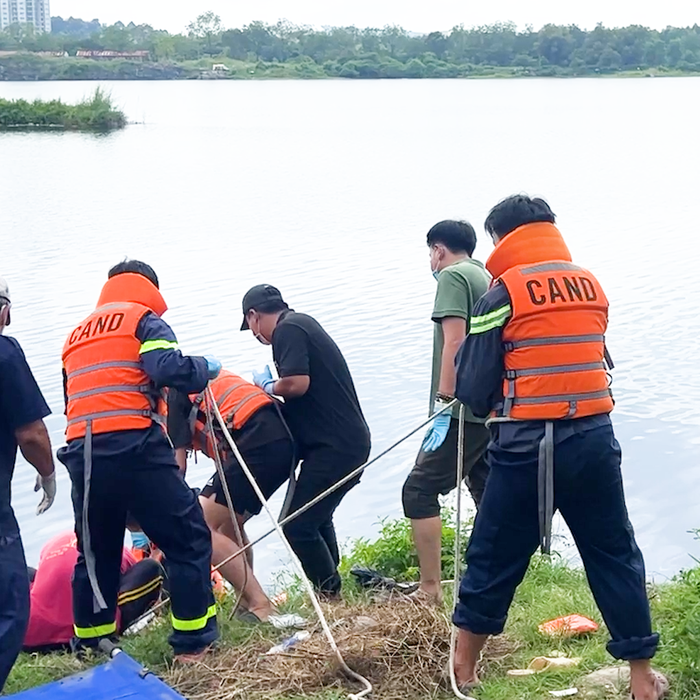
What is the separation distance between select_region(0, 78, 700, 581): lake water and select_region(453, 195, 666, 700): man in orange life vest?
386cm

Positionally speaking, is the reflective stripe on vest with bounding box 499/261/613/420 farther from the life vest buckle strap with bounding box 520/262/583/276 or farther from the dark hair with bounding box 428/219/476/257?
the dark hair with bounding box 428/219/476/257

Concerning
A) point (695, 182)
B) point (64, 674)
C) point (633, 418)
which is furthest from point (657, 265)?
point (64, 674)

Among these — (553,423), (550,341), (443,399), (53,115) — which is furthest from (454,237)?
(53,115)

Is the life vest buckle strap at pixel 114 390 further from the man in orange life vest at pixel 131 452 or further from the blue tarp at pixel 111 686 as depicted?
the blue tarp at pixel 111 686

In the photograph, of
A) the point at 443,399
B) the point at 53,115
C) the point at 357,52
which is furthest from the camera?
the point at 357,52

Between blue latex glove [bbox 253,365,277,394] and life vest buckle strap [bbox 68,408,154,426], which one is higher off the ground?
life vest buckle strap [bbox 68,408,154,426]

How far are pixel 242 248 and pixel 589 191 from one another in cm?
1081

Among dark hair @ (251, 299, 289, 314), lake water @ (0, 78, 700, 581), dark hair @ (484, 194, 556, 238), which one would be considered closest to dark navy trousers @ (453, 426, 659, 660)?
dark hair @ (484, 194, 556, 238)

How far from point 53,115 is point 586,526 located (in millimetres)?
51337

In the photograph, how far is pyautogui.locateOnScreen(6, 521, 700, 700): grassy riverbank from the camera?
185 inches

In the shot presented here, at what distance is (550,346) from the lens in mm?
4359

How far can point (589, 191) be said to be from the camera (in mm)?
28828

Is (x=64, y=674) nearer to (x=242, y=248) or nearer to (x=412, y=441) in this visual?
(x=412, y=441)

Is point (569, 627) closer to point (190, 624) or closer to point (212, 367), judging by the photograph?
point (190, 624)
